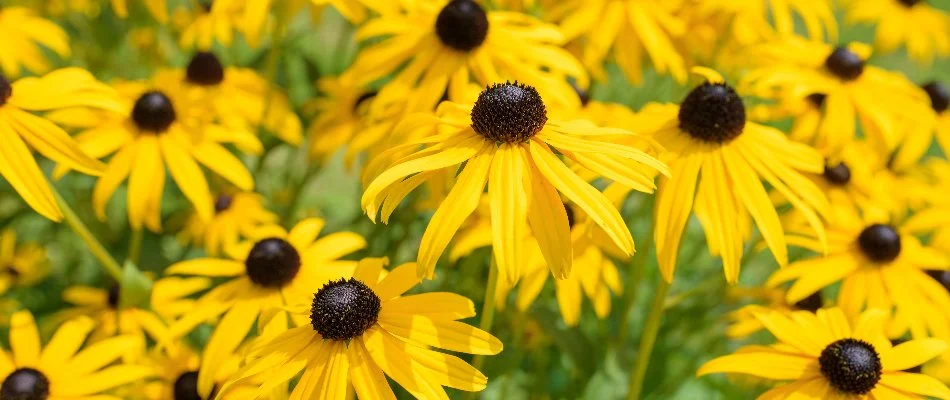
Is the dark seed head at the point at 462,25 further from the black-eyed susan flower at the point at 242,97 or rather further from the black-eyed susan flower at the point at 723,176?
the black-eyed susan flower at the point at 242,97

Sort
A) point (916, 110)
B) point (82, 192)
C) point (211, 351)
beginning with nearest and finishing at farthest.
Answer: point (211, 351) → point (916, 110) → point (82, 192)

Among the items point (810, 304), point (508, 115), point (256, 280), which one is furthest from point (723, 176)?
point (256, 280)

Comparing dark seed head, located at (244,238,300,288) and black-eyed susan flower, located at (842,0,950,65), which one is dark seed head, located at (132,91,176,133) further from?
black-eyed susan flower, located at (842,0,950,65)

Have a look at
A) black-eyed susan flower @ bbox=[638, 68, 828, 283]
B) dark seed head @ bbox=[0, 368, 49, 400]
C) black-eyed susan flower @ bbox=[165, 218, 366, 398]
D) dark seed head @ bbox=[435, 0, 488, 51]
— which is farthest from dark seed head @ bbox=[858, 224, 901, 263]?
dark seed head @ bbox=[0, 368, 49, 400]

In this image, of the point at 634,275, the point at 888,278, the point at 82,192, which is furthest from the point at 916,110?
the point at 82,192

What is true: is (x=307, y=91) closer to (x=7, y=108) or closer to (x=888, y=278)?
(x=7, y=108)
